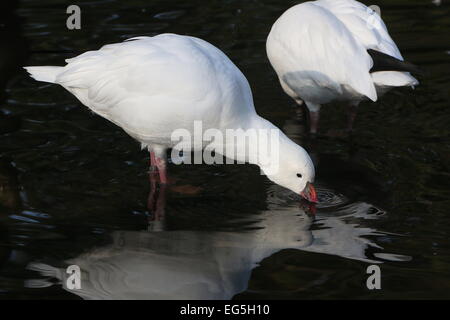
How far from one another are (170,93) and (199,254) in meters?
1.38

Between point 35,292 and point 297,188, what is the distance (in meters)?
2.41

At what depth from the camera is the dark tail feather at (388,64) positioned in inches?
298

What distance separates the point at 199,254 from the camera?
6.21m

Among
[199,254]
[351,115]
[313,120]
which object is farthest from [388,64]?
[199,254]

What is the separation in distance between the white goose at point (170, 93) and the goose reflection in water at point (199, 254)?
0.48 m

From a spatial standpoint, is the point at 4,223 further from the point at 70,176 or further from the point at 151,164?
the point at 151,164

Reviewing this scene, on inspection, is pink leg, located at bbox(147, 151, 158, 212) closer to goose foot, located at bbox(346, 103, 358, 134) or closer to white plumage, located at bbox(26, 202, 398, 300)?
white plumage, located at bbox(26, 202, 398, 300)

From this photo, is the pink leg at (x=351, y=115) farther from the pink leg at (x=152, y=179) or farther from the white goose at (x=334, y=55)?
the pink leg at (x=152, y=179)

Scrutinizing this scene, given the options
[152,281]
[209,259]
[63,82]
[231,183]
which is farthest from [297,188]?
[63,82]

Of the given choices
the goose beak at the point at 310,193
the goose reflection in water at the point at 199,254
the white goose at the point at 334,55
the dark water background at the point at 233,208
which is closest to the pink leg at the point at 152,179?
the dark water background at the point at 233,208

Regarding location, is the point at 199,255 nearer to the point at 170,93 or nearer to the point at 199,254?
the point at 199,254

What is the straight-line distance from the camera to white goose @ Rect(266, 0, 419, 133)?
773 centimetres

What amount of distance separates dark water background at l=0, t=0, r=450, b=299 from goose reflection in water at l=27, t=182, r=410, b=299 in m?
0.01

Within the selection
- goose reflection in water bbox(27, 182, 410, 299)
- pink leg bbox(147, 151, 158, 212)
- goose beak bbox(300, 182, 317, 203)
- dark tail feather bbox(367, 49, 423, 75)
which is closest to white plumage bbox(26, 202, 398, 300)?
goose reflection in water bbox(27, 182, 410, 299)
